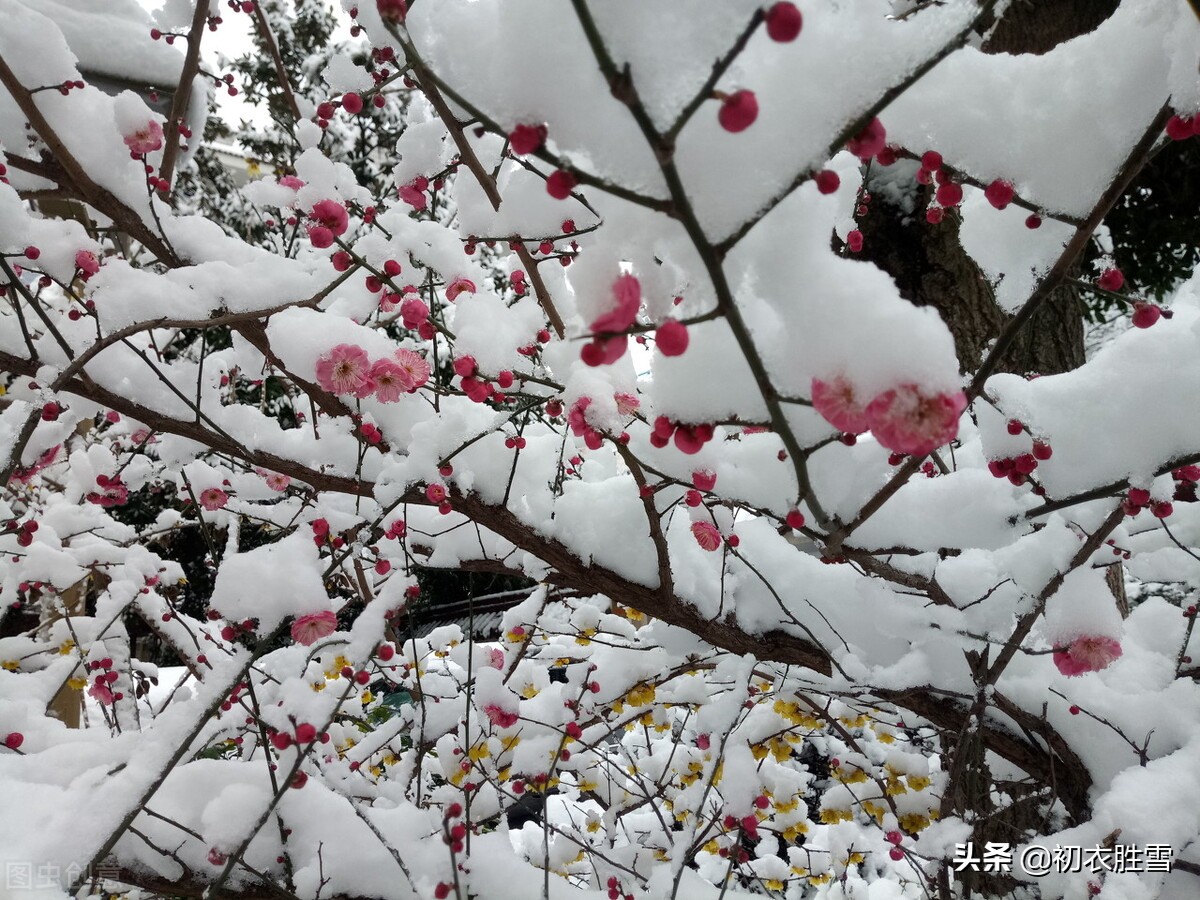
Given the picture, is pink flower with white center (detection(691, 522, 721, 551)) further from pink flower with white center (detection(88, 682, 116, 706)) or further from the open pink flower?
pink flower with white center (detection(88, 682, 116, 706))

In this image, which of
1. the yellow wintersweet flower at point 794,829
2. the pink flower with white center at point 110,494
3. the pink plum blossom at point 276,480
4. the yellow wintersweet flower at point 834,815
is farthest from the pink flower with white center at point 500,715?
the pink flower with white center at point 110,494

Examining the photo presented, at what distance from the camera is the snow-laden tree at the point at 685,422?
66cm

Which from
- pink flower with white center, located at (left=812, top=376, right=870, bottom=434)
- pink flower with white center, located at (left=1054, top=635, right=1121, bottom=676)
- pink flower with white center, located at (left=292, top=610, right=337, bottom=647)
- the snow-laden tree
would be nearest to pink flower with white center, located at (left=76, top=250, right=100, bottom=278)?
the snow-laden tree

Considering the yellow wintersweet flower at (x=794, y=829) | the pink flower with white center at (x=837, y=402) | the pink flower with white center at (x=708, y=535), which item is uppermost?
the pink flower with white center at (x=708, y=535)

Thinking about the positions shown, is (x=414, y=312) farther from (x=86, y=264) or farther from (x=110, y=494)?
(x=110, y=494)

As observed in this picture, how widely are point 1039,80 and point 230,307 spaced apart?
5.58 feet

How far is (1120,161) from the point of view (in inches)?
37.8

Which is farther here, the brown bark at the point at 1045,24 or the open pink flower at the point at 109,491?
the open pink flower at the point at 109,491

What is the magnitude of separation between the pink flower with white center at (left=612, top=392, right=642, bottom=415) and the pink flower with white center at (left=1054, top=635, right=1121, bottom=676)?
966mm

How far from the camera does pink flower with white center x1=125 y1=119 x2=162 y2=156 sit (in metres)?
1.95

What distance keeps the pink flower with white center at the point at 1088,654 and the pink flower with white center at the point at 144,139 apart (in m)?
2.56

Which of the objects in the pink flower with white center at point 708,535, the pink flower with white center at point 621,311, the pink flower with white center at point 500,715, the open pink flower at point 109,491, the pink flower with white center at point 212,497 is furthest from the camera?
the pink flower with white center at point 212,497

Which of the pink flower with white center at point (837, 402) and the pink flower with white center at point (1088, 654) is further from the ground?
the pink flower with white center at point (1088, 654)

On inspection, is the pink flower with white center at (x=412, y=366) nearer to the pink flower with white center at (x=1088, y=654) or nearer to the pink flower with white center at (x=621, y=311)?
the pink flower with white center at (x=621, y=311)
